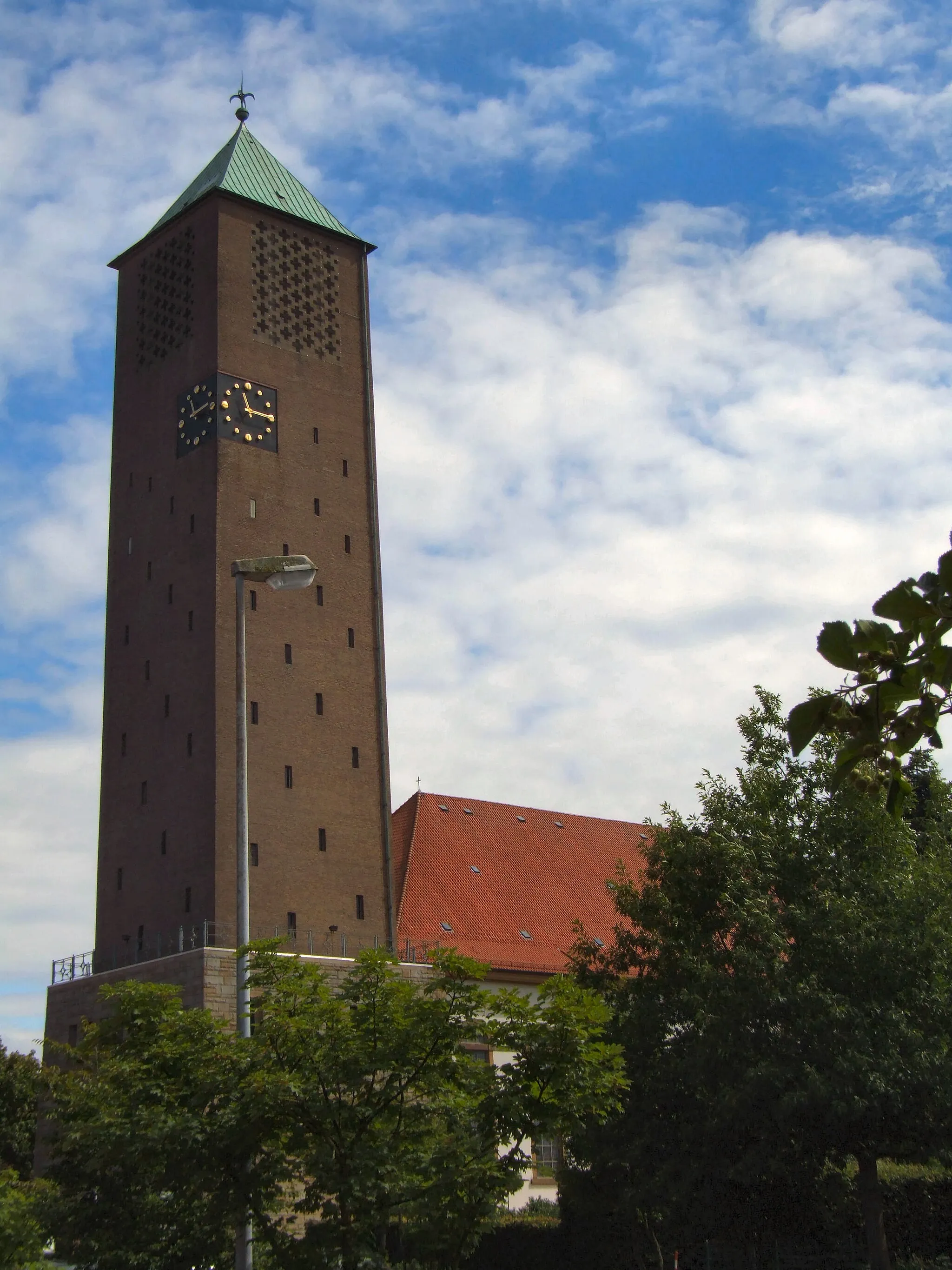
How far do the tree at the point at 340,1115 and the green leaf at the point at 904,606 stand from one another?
10.7 m

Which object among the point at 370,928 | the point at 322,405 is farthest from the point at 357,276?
the point at 370,928

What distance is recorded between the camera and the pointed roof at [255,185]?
1646 inches

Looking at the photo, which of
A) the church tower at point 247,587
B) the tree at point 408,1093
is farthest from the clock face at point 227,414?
the tree at point 408,1093

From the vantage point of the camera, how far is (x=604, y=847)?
48031 mm

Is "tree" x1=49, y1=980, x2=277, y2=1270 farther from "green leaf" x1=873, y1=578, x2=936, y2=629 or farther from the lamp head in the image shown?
"green leaf" x1=873, y1=578, x2=936, y2=629

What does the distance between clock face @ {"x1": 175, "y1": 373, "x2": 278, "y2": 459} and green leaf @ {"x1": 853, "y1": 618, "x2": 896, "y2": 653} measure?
35.6 metres

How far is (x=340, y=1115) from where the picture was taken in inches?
544

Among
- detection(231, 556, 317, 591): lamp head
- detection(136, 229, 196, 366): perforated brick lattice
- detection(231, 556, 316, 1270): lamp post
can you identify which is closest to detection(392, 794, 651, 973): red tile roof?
detection(136, 229, 196, 366): perforated brick lattice

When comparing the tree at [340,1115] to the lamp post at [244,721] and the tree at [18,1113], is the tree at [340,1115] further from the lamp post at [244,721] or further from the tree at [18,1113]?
the tree at [18,1113]

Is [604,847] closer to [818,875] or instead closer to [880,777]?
[818,875]

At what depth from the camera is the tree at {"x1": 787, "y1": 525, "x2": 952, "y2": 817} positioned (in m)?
3.76

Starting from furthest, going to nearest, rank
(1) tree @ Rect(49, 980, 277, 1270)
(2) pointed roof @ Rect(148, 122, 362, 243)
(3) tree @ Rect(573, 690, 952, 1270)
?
(2) pointed roof @ Rect(148, 122, 362, 243) < (3) tree @ Rect(573, 690, 952, 1270) < (1) tree @ Rect(49, 980, 277, 1270)

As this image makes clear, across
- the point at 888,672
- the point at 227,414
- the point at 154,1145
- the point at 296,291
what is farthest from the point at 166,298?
the point at 888,672

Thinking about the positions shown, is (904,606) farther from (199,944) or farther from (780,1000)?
(199,944)
